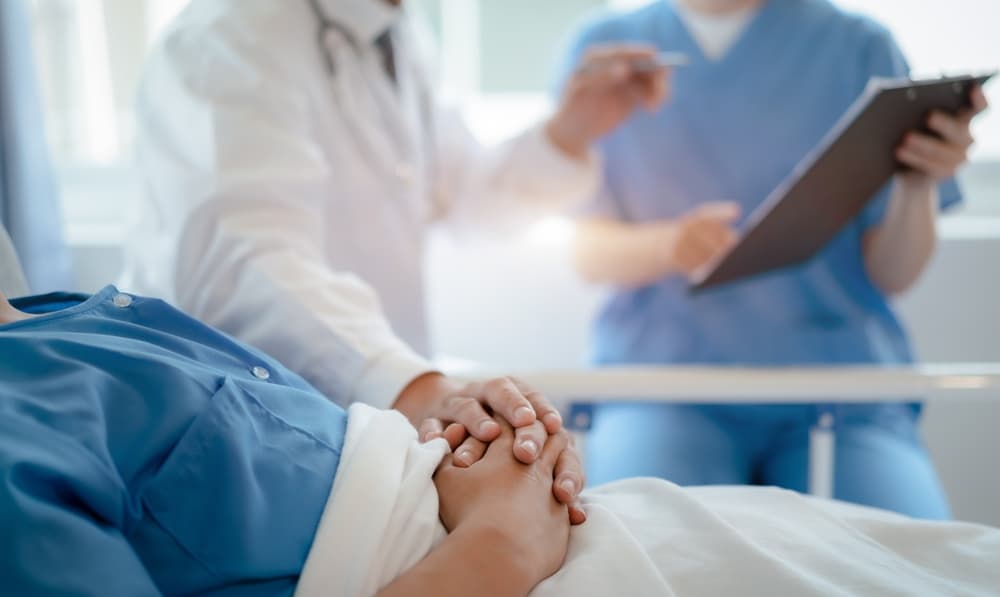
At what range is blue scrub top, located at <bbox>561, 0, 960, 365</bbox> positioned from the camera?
4.91 feet

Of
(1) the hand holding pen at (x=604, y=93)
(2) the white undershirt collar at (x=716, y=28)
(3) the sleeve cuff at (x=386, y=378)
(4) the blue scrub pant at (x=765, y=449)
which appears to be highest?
(2) the white undershirt collar at (x=716, y=28)

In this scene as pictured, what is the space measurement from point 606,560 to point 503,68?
1736mm

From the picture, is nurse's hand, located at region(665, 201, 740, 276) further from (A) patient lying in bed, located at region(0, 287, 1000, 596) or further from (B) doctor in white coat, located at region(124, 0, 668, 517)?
(A) patient lying in bed, located at region(0, 287, 1000, 596)

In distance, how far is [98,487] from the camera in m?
0.53

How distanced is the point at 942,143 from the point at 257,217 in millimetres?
841

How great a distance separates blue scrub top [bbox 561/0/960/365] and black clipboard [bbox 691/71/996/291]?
0.58 feet

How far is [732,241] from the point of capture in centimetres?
144

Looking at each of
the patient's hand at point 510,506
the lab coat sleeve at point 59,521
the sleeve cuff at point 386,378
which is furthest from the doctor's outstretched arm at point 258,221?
the lab coat sleeve at point 59,521

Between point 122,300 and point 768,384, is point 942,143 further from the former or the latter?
point 122,300

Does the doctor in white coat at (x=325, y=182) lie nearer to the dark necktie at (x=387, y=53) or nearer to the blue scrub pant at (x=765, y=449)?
the dark necktie at (x=387, y=53)

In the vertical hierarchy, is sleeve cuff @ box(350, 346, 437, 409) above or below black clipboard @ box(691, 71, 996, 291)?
below

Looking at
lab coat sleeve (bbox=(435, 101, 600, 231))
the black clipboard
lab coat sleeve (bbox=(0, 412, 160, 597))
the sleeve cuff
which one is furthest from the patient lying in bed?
lab coat sleeve (bbox=(435, 101, 600, 231))

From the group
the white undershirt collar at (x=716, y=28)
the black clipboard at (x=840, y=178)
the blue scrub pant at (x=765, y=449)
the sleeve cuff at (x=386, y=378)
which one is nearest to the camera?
the sleeve cuff at (x=386, y=378)

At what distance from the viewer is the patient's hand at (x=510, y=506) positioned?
2.09ft
